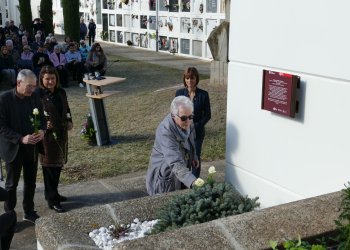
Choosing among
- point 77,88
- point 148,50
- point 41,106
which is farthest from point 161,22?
point 41,106

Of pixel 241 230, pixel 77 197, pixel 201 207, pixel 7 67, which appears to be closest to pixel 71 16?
pixel 7 67

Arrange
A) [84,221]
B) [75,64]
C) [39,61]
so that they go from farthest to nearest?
[75,64] → [39,61] → [84,221]

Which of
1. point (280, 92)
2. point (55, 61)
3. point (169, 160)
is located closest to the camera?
point (169, 160)

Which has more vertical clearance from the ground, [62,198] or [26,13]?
[26,13]

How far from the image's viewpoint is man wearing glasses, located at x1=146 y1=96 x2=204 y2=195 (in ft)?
13.5

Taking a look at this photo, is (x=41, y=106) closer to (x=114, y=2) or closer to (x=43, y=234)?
(x=43, y=234)

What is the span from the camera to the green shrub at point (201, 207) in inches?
138

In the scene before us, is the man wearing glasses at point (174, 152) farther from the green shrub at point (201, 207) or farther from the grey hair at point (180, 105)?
the green shrub at point (201, 207)

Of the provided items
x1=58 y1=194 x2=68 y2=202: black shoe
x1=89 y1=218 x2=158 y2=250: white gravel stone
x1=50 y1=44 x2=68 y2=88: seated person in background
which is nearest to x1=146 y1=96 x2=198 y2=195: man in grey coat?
x1=89 y1=218 x2=158 y2=250: white gravel stone

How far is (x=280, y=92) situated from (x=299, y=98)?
0.20 m

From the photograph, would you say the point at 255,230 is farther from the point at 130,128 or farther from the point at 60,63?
the point at 60,63

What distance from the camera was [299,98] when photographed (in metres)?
4.45

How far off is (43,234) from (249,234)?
1354 mm

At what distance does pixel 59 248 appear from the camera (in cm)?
304
